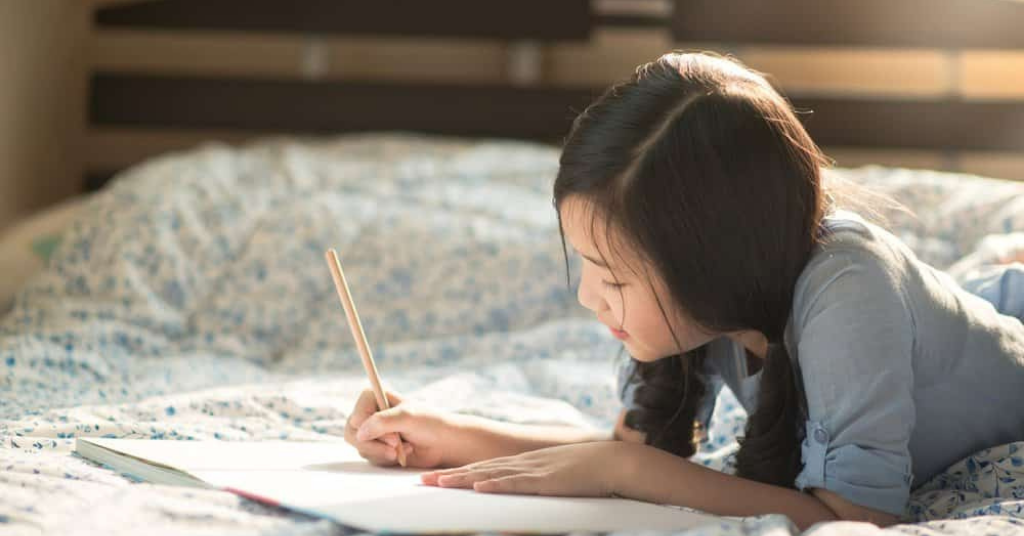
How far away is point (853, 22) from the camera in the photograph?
A: 2.21 metres

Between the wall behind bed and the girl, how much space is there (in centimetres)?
124

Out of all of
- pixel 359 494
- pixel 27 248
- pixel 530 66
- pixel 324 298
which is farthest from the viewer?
pixel 530 66

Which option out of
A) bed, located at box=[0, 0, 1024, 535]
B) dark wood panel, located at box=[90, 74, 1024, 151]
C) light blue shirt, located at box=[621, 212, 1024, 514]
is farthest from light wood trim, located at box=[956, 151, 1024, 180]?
light blue shirt, located at box=[621, 212, 1024, 514]

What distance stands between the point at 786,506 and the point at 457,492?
0.87ft

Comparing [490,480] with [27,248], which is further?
[27,248]

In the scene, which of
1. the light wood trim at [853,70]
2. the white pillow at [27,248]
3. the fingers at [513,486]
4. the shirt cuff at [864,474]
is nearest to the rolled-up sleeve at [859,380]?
the shirt cuff at [864,474]

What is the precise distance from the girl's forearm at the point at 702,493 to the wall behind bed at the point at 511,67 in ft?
4.33

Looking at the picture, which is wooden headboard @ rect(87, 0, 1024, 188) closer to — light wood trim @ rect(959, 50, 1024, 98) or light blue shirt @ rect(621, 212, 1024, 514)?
light wood trim @ rect(959, 50, 1024, 98)

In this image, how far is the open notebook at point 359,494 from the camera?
2.53ft

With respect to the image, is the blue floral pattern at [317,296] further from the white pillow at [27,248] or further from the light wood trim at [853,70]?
the light wood trim at [853,70]

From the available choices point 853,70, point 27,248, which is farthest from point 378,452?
point 853,70

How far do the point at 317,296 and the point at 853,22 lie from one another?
4.11 ft

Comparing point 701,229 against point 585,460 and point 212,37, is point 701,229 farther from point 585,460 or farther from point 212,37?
point 212,37

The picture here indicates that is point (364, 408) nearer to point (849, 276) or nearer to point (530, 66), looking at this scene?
point (849, 276)
